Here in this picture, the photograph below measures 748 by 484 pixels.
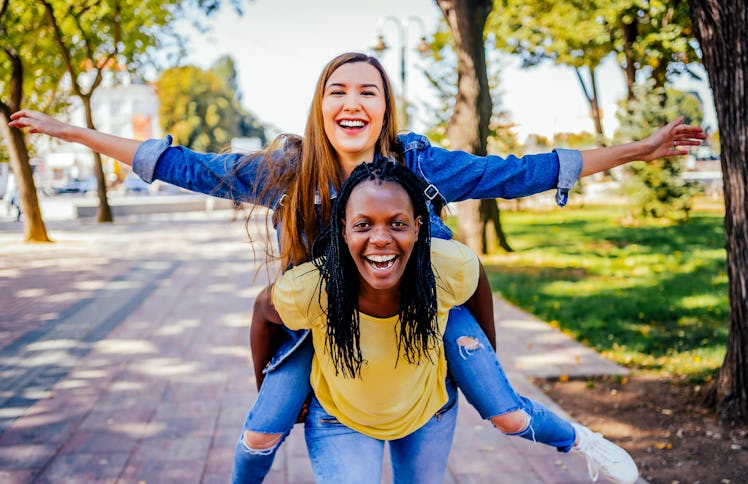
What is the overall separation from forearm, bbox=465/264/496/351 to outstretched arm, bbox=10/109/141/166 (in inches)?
50.7

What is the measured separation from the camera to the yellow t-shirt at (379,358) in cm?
214

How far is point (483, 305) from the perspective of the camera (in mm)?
2445

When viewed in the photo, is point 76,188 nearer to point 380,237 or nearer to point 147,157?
point 147,157

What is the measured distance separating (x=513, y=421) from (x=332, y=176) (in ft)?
3.46

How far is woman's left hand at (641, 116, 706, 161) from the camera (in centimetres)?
251

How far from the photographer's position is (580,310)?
304 inches

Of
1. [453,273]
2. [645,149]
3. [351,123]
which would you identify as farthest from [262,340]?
[645,149]

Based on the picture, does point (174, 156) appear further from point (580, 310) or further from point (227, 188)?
point (580, 310)

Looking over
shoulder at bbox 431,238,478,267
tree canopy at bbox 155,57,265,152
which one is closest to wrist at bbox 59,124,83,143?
shoulder at bbox 431,238,478,267

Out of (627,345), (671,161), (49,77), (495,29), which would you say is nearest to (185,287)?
(627,345)

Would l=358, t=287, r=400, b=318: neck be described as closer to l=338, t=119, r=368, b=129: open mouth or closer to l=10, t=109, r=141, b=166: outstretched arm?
l=338, t=119, r=368, b=129: open mouth

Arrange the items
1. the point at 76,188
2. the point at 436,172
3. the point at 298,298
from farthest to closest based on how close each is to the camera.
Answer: the point at 76,188 → the point at 436,172 → the point at 298,298

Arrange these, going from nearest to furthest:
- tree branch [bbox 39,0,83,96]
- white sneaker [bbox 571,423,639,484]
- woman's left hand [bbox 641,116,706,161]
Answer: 1. woman's left hand [bbox 641,116,706,161]
2. white sneaker [bbox 571,423,639,484]
3. tree branch [bbox 39,0,83,96]

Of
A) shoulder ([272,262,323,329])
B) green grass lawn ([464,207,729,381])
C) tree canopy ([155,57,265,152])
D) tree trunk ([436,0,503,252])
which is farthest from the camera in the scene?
tree canopy ([155,57,265,152])
